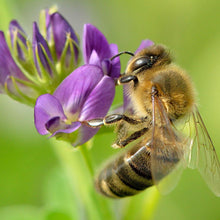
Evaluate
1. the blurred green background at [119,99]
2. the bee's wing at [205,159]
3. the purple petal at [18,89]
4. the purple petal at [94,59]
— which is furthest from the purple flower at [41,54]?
the blurred green background at [119,99]

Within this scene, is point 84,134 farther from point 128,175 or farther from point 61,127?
point 128,175

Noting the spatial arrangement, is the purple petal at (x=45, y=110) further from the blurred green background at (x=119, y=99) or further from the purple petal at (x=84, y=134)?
the blurred green background at (x=119, y=99)

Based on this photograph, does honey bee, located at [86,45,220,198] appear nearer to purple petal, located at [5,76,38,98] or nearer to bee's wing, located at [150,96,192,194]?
bee's wing, located at [150,96,192,194]

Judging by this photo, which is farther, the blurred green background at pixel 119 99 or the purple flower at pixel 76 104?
the blurred green background at pixel 119 99

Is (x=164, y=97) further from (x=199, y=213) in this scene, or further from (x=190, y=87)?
(x=199, y=213)

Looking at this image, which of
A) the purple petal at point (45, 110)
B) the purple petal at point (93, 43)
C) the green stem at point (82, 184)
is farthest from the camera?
the green stem at point (82, 184)

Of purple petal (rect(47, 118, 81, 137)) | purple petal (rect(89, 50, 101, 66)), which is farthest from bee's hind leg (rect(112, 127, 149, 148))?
purple petal (rect(89, 50, 101, 66))

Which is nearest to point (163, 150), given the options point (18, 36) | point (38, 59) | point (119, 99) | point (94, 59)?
point (94, 59)

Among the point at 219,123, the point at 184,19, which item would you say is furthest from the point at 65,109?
the point at 184,19
